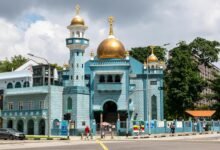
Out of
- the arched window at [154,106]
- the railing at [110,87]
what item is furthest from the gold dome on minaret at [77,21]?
the arched window at [154,106]

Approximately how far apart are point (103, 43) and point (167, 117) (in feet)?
78.4

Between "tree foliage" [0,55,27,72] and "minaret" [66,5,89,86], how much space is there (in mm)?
33551

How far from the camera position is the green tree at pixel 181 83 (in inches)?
2803

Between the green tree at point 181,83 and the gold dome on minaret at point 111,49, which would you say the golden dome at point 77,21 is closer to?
the gold dome on minaret at point 111,49

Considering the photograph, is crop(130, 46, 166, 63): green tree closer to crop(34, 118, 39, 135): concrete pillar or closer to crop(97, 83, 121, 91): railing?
crop(97, 83, 121, 91): railing

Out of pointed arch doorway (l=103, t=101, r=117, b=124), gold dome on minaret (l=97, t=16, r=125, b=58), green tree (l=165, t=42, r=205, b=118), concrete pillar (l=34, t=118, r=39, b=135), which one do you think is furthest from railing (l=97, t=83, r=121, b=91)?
green tree (l=165, t=42, r=205, b=118)

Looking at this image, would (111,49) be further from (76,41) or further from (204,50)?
(204,50)

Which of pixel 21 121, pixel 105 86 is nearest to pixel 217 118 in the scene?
A: pixel 105 86

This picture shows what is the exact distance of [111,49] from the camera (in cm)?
6644

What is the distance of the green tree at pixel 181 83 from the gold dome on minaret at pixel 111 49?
11072 mm

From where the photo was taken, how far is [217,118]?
78.8m

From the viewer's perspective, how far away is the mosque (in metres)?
61.4

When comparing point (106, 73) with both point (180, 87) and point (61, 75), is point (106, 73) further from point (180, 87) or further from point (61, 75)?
point (180, 87)

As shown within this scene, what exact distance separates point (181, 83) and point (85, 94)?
18027mm
